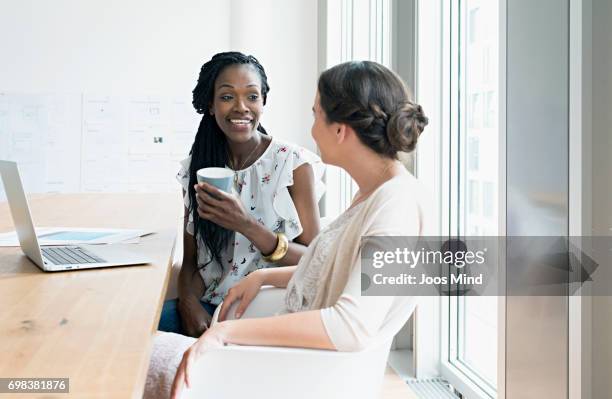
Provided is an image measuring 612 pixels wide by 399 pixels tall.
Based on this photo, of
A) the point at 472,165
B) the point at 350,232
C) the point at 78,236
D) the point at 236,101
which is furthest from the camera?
the point at 472,165

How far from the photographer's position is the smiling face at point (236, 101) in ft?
6.59

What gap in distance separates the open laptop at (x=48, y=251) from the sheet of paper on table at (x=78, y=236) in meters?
0.08

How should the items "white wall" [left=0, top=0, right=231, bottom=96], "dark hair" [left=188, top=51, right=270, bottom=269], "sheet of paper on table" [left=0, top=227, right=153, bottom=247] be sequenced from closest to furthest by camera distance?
"sheet of paper on table" [left=0, top=227, right=153, bottom=247], "dark hair" [left=188, top=51, right=270, bottom=269], "white wall" [left=0, top=0, right=231, bottom=96]

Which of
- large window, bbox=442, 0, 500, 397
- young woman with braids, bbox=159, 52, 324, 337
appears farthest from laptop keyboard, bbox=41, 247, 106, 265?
large window, bbox=442, 0, 500, 397

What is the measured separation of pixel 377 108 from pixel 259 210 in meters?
0.81

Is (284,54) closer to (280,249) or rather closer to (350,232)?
(280,249)

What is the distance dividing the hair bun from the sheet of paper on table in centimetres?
80

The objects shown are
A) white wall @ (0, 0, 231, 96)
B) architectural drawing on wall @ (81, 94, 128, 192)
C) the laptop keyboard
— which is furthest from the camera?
architectural drawing on wall @ (81, 94, 128, 192)

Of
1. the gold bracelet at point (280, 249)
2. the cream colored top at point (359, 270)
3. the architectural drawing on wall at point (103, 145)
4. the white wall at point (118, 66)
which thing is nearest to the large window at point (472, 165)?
the gold bracelet at point (280, 249)

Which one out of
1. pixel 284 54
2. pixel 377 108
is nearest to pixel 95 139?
pixel 284 54

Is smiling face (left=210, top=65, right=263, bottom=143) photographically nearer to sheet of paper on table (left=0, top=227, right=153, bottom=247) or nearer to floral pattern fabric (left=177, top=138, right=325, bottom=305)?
floral pattern fabric (left=177, top=138, right=325, bottom=305)

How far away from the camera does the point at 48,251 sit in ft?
5.03

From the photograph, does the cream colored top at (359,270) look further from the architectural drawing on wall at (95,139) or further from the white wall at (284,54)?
the architectural drawing on wall at (95,139)

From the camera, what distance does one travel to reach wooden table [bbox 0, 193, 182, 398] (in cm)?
76
